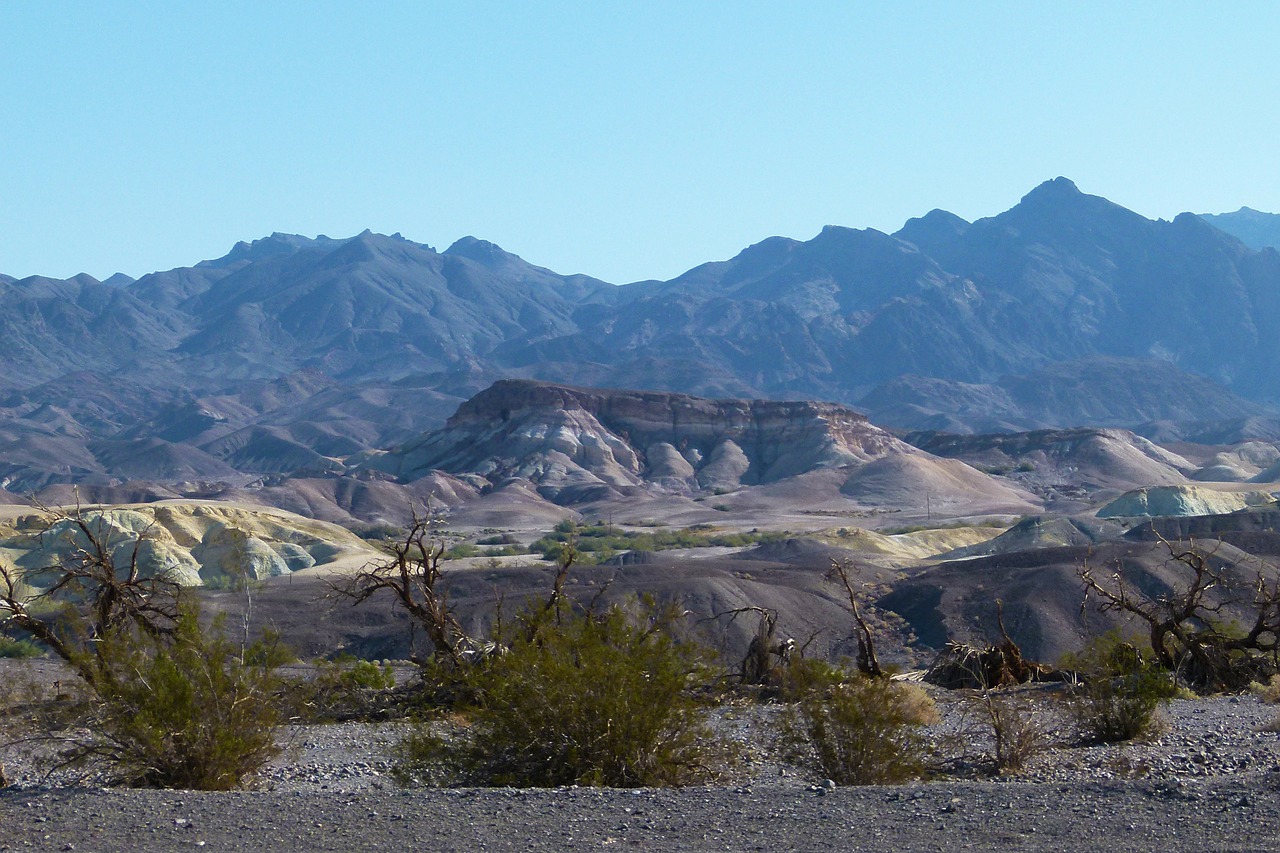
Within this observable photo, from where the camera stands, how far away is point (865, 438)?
460ft

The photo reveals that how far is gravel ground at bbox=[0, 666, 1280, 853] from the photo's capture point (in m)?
10.1

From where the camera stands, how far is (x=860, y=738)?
12.8 meters

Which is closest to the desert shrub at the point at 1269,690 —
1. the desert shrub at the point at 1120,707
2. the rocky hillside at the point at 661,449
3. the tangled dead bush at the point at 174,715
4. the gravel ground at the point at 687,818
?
the desert shrub at the point at 1120,707

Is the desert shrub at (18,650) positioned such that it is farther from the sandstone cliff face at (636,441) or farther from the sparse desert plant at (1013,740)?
the sandstone cliff face at (636,441)

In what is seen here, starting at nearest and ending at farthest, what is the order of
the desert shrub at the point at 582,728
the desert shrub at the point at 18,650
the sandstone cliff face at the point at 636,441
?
the desert shrub at the point at 582,728 < the desert shrub at the point at 18,650 < the sandstone cliff face at the point at 636,441

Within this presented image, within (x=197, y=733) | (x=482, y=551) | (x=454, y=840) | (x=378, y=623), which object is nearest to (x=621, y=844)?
(x=454, y=840)

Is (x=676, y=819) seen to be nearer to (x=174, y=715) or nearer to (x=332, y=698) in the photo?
(x=174, y=715)

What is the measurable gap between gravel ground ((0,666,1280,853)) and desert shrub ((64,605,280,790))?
2.11 feet

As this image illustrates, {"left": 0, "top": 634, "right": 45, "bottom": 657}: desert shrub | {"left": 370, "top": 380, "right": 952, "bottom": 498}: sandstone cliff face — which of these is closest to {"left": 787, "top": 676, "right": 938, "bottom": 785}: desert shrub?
{"left": 0, "top": 634, "right": 45, "bottom": 657}: desert shrub

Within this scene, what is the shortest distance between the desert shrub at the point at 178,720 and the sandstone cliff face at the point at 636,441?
109 metres

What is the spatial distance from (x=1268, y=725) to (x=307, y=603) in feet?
128

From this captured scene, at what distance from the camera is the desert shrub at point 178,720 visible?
12.3m

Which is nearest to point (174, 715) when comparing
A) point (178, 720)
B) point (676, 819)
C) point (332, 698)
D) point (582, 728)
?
point (178, 720)

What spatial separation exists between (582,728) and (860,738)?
2467 mm
